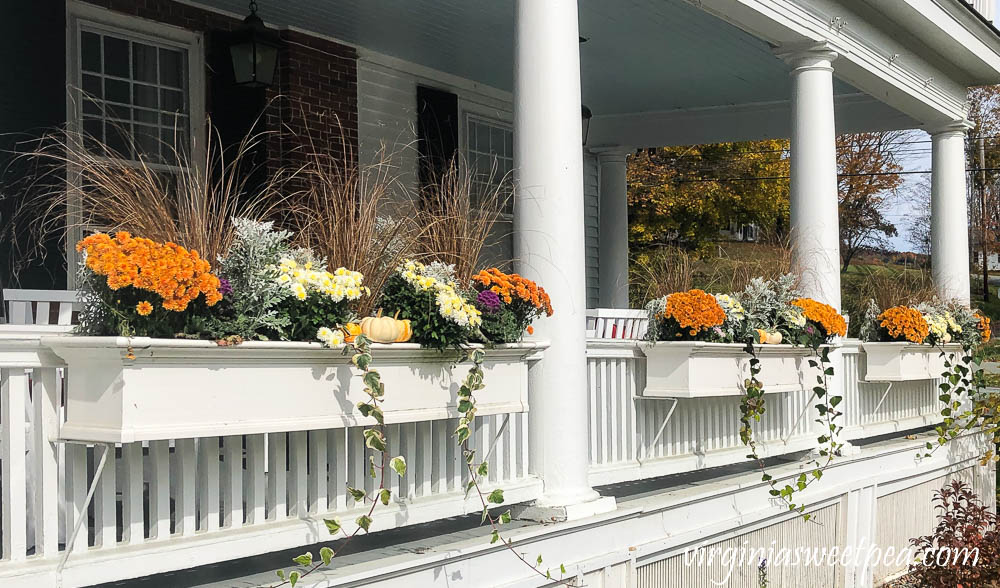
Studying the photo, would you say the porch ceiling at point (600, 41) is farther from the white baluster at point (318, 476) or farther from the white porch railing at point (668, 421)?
the white baluster at point (318, 476)

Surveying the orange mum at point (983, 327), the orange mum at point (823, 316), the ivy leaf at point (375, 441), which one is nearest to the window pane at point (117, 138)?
the ivy leaf at point (375, 441)

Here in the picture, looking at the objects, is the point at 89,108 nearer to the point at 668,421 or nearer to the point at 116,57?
the point at 116,57

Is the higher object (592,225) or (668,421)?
(592,225)

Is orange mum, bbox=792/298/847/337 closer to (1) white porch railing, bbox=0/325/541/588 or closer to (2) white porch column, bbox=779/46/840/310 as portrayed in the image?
(2) white porch column, bbox=779/46/840/310

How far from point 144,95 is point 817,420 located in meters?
4.80

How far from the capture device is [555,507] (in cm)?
433

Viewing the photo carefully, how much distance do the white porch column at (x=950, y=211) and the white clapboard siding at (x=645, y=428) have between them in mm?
3688

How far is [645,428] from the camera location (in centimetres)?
554

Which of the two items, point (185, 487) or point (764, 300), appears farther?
point (764, 300)

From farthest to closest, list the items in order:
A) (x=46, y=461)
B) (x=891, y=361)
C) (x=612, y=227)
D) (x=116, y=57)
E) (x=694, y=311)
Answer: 1. (x=612, y=227)
2. (x=891, y=361)
3. (x=116, y=57)
4. (x=694, y=311)
5. (x=46, y=461)

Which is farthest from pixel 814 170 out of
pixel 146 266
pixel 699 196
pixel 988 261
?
pixel 988 261

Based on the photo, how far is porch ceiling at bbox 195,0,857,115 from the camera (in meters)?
6.85

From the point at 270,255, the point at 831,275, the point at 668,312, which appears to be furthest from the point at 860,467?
the point at 270,255

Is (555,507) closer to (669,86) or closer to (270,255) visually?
(270,255)
